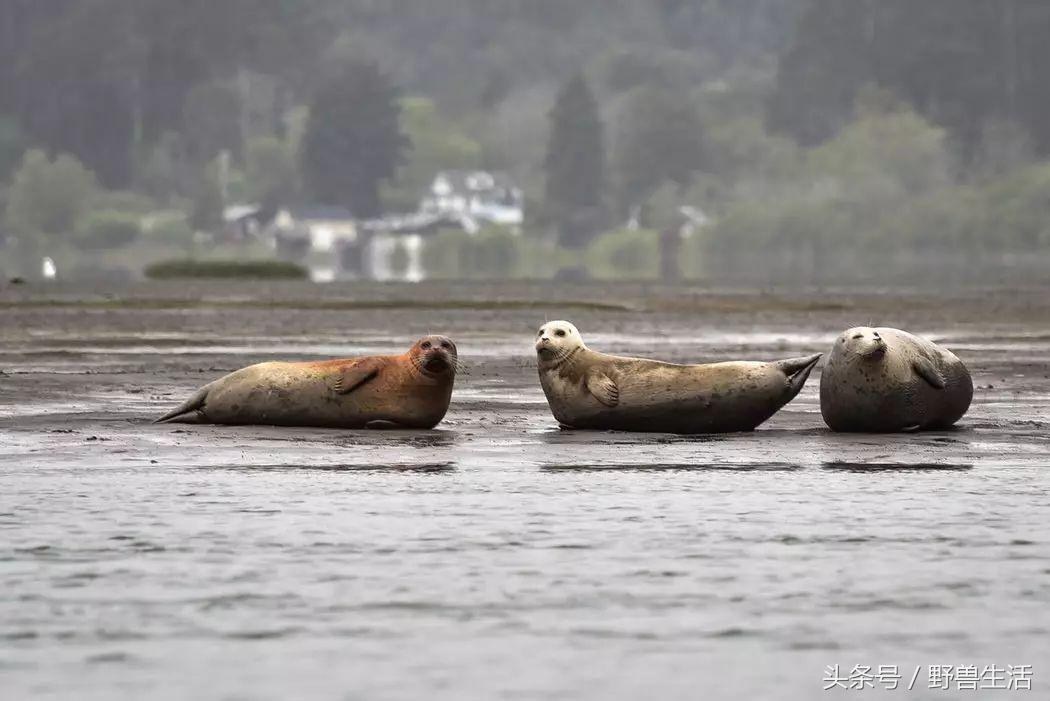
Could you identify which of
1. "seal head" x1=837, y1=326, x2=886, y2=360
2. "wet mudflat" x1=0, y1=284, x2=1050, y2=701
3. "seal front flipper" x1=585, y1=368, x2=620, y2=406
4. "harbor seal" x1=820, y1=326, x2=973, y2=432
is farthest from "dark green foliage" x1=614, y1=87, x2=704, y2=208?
"seal front flipper" x1=585, y1=368, x2=620, y2=406

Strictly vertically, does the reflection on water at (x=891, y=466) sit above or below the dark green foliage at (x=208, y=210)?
below

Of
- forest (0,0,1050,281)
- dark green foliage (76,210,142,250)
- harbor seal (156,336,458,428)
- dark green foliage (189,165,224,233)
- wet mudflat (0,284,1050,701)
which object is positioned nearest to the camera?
wet mudflat (0,284,1050,701)

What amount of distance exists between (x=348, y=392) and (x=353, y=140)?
5547 inches

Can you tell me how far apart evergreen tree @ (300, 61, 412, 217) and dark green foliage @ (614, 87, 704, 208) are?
13796 millimetres

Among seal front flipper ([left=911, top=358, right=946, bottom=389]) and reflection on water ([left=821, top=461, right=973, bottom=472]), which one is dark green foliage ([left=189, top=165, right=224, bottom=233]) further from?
reflection on water ([left=821, top=461, right=973, bottom=472])

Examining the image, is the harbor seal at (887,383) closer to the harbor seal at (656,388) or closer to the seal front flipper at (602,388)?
the harbor seal at (656,388)

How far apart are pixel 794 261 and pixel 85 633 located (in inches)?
4525

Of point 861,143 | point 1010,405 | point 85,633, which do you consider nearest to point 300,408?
point 1010,405

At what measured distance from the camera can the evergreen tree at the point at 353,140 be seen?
154 m

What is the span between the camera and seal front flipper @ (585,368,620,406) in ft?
55.8

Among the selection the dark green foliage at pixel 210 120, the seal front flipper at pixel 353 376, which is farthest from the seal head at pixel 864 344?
the dark green foliage at pixel 210 120

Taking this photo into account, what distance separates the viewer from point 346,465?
15.3m

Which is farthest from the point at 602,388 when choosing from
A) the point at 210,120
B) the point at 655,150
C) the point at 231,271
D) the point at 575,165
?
the point at 210,120

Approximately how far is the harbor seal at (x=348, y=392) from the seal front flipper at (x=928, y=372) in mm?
3058
